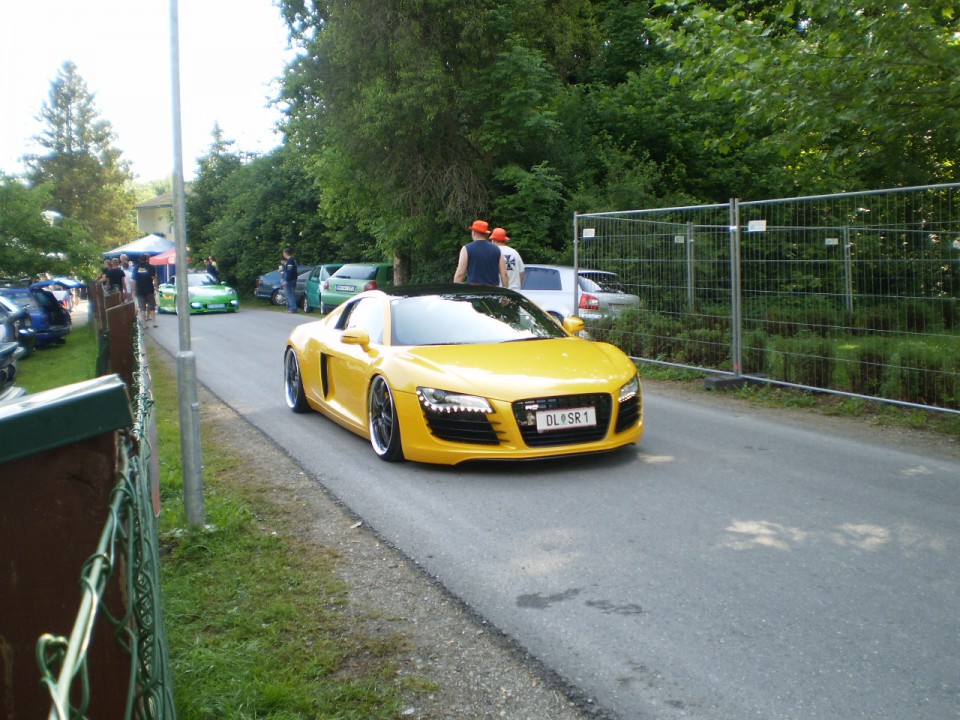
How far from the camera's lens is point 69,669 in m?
1.16

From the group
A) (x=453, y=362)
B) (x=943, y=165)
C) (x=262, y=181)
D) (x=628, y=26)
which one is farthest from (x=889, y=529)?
(x=262, y=181)

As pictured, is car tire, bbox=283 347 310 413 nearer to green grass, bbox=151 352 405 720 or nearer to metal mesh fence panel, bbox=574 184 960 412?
green grass, bbox=151 352 405 720

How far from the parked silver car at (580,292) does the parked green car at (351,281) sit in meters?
10.7

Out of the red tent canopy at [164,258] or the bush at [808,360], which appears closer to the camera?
the bush at [808,360]

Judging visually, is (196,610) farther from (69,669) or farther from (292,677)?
(69,669)

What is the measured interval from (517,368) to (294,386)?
3.68m

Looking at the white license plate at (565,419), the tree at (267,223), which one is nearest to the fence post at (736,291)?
the white license plate at (565,419)

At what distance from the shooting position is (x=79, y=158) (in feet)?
286

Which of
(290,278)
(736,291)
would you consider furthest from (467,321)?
(290,278)

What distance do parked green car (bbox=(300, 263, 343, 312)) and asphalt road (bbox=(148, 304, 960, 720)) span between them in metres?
21.1

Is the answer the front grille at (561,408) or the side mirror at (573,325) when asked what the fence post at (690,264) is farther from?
the front grille at (561,408)

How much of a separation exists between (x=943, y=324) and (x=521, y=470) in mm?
4099

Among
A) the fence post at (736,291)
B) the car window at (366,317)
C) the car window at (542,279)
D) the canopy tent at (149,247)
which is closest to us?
the car window at (366,317)

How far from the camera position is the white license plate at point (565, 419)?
6758 mm
